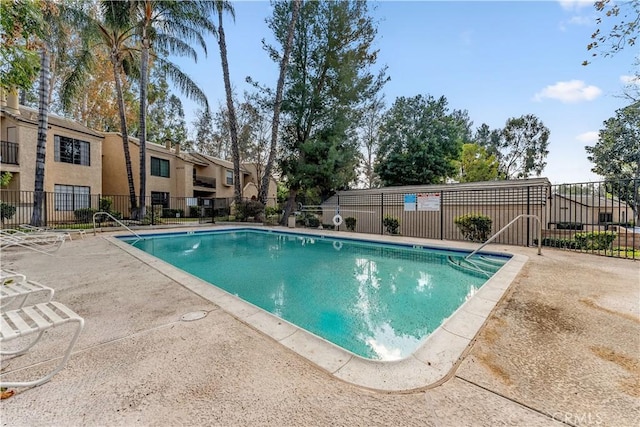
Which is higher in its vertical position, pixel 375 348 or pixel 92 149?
pixel 92 149

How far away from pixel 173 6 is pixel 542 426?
62.0ft

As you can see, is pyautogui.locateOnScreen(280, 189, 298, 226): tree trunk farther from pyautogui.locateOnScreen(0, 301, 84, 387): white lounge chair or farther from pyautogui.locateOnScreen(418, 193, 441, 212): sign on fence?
pyautogui.locateOnScreen(0, 301, 84, 387): white lounge chair

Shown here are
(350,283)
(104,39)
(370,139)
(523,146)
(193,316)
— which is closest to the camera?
(193,316)

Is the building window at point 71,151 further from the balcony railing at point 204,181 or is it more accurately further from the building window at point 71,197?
the balcony railing at point 204,181

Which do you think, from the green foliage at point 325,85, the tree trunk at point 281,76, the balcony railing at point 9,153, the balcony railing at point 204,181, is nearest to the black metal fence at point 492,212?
the green foliage at point 325,85

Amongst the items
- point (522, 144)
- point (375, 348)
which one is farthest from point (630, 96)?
point (522, 144)

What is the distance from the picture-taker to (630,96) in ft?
34.7

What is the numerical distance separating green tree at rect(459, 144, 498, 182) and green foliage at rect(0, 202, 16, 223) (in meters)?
29.1

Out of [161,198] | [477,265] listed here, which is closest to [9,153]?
[161,198]

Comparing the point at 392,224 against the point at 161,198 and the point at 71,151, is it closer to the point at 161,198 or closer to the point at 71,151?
the point at 161,198

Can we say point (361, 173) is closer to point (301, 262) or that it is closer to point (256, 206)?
point (256, 206)

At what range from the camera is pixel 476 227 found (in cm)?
934

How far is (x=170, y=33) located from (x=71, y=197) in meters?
10.9

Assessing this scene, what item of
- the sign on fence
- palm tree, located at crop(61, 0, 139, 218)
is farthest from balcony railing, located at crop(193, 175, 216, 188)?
the sign on fence
